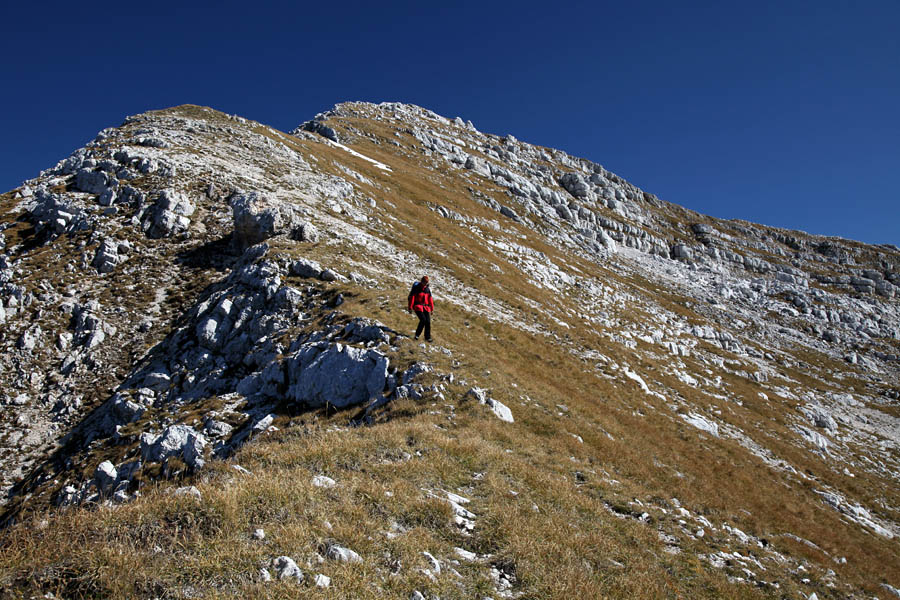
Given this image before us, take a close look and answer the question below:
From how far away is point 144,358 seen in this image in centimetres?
1920

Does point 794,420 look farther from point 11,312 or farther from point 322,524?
point 11,312

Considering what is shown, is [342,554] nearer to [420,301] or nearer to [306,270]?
[420,301]

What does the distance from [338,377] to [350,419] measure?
1857mm

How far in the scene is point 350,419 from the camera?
42.8 ft

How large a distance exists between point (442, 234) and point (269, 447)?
37680mm

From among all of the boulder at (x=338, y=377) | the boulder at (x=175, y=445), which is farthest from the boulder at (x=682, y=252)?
the boulder at (x=175, y=445)

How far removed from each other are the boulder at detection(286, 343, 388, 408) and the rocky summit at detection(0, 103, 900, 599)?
0.29 feet

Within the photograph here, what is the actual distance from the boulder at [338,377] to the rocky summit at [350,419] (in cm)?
9

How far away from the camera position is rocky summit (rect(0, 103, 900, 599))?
566 cm

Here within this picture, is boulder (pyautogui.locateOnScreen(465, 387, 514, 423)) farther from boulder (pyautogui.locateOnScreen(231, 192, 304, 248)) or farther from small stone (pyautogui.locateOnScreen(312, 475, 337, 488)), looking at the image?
boulder (pyautogui.locateOnScreen(231, 192, 304, 248))

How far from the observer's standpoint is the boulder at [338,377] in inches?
554

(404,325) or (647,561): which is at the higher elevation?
(404,325)

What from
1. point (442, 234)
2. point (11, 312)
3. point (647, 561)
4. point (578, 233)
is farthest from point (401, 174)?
point (647, 561)

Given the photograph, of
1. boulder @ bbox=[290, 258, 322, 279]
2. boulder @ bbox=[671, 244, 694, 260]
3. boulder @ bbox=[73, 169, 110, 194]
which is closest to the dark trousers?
boulder @ bbox=[290, 258, 322, 279]
